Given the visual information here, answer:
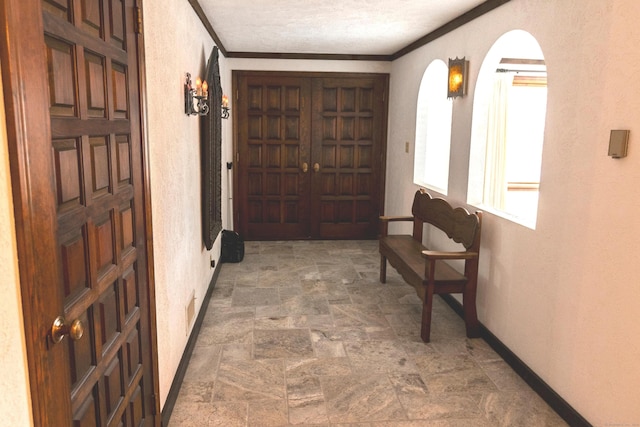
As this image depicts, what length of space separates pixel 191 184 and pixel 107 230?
1.77m

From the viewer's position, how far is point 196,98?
10.9 ft

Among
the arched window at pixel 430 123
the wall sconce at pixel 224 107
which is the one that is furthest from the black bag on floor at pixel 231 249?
the arched window at pixel 430 123

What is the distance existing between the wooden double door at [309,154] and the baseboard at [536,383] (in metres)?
3.21

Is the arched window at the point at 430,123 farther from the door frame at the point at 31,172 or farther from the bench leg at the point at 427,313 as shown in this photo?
the door frame at the point at 31,172

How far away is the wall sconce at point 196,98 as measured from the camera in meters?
3.09

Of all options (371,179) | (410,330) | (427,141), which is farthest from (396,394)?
(371,179)

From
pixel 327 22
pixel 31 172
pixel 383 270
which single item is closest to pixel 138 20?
pixel 31 172

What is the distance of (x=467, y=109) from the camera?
12.6ft

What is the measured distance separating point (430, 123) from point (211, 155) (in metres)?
2.41

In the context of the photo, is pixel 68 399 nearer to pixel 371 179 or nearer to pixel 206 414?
pixel 206 414

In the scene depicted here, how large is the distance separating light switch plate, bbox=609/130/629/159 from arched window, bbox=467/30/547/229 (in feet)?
2.84

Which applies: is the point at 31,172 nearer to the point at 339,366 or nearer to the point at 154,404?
the point at 154,404

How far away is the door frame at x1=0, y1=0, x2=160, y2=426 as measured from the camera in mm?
1000

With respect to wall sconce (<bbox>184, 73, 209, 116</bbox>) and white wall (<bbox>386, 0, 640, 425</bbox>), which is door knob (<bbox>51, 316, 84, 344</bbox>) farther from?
white wall (<bbox>386, 0, 640, 425</bbox>)
